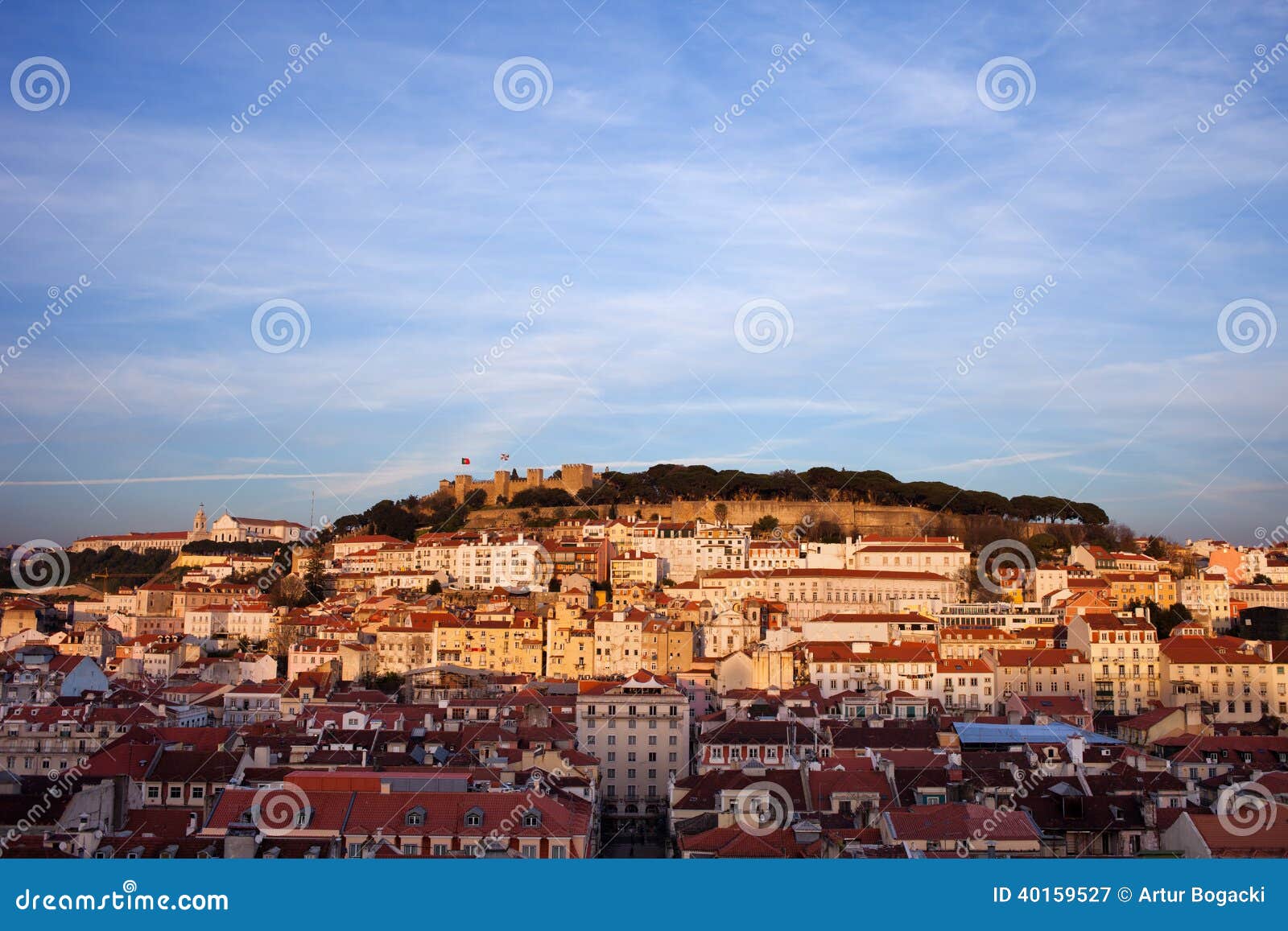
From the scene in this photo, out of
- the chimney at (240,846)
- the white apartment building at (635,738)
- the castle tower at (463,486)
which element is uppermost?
the castle tower at (463,486)

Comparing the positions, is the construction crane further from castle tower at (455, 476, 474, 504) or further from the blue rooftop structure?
the blue rooftop structure

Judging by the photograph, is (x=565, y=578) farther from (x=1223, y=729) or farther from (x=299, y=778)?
(x=299, y=778)

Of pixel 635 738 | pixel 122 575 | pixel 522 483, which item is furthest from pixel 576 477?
pixel 635 738

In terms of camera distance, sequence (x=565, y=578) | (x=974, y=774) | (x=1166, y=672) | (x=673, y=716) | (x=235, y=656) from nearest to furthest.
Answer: (x=974, y=774), (x=673, y=716), (x=1166, y=672), (x=235, y=656), (x=565, y=578)

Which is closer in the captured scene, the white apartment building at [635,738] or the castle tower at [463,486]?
the white apartment building at [635,738]

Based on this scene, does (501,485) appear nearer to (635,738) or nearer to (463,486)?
(463,486)

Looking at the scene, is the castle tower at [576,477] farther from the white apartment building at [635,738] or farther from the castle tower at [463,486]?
the white apartment building at [635,738]

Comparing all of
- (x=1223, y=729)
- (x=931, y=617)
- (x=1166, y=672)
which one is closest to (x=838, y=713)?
(x=1223, y=729)

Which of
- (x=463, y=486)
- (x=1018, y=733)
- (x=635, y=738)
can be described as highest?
(x=463, y=486)

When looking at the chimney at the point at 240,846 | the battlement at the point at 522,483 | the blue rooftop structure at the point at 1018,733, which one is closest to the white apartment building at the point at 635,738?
the blue rooftop structure at the point at 1018,733
